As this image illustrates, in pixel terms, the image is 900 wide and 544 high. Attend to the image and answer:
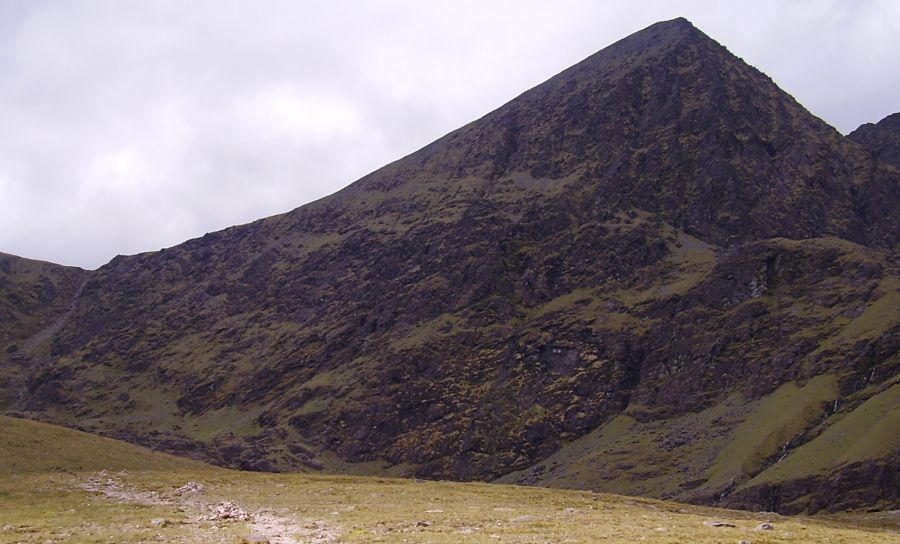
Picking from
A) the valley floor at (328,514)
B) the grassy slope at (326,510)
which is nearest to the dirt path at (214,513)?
the valley floor at (328,514)

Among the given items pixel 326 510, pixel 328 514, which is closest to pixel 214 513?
pixel 326 510

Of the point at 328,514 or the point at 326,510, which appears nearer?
the point at 328,514

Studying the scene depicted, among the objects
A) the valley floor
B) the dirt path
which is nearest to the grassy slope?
the valley floor

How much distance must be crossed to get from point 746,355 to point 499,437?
171 feet

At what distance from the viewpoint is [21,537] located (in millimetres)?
42219

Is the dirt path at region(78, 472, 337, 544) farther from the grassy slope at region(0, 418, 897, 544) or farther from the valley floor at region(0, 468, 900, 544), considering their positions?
the grassy slope at region(0, 418, 897, 544)

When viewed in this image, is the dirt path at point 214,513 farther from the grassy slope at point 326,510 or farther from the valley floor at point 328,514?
the grassy slope at point 326,510

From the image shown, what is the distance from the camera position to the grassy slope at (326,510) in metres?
39.6

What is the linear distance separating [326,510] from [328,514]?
256cm

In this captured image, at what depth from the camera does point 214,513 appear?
5125 centimetres

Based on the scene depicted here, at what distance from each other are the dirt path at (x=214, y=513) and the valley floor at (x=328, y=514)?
0.26 feet

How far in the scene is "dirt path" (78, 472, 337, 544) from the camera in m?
39.7

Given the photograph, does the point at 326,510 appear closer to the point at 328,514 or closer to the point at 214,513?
the point at 328,514

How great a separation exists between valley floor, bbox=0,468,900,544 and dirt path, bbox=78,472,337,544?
78 millimetres
